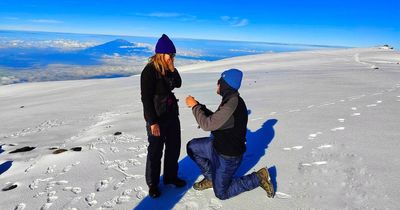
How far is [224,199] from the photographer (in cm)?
446

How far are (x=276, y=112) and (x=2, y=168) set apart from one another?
7.34m

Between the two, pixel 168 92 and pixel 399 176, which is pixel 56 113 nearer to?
pixel 168 92

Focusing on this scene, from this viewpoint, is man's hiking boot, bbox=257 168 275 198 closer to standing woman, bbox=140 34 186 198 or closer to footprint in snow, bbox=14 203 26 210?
standing woman, bbox=140 34 186 198

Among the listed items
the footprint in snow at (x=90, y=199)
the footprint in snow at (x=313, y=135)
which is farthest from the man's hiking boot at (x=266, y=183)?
the footprint in snow at (x=313, y=135)

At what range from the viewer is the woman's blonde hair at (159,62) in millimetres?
4324

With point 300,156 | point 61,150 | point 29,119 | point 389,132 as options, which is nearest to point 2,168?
point 61,150

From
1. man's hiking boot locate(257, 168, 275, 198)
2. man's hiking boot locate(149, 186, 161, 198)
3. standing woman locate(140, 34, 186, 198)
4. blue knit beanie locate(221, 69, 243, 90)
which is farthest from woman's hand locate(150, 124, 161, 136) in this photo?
man's hiking boot locate(257, 168, 275, 198)

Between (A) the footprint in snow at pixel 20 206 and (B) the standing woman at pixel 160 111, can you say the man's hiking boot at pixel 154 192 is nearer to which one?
(B) the standing woman at pixel 160 111

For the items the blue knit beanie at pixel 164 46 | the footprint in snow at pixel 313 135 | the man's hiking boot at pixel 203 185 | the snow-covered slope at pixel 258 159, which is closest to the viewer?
the blue knit beanie at pixel 164 46

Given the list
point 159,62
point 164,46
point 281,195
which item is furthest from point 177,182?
point 164,46

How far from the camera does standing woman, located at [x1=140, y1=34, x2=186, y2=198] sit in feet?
14.2

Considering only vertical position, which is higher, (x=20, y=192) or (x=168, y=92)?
(x=168, y=92)

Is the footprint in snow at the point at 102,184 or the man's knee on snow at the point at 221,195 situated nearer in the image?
the man's knee on snow at the point at 221,195

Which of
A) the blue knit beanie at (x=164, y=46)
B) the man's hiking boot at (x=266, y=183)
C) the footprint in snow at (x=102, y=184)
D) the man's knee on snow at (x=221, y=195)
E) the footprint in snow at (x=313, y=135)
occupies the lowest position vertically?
the footprint in snow at (x=102, y=184)
